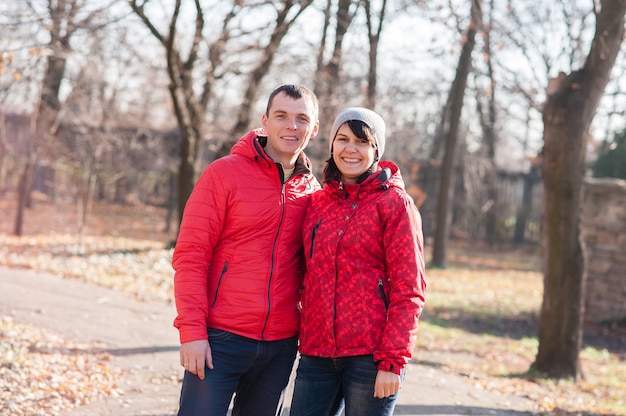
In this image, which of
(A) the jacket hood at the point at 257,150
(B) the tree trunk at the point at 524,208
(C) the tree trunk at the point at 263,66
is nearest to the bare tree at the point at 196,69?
(C) the tree trunk at the point at 263,66

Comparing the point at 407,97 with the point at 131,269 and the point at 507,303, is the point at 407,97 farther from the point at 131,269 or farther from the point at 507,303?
the point at 131,269

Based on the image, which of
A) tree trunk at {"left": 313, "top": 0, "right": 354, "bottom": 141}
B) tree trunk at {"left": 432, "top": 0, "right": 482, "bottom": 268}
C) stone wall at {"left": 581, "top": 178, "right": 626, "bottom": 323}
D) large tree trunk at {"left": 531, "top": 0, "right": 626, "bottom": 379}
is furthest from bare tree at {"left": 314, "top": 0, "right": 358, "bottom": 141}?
large tree trunk at {"left": 531, "top": 0, "right": 626, "bottom": 379}

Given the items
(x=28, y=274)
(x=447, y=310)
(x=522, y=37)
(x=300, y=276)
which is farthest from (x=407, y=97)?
(x=300, y=276)

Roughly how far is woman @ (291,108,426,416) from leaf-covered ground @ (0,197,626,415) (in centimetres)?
282

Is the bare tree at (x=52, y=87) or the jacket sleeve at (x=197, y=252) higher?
the bare tree at (x=52, y=87)

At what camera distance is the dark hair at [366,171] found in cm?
299

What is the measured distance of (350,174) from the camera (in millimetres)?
3027

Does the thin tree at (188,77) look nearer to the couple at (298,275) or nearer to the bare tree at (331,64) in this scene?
the bare tree at (331,64)

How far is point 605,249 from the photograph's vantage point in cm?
1184

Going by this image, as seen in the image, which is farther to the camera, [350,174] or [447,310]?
[447,310]

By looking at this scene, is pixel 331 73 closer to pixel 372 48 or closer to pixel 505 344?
pixel 372 48

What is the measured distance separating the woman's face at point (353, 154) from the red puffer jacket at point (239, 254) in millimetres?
316

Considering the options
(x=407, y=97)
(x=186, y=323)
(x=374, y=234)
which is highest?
(x=407, y=97)

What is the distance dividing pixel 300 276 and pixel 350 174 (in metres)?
0.55
